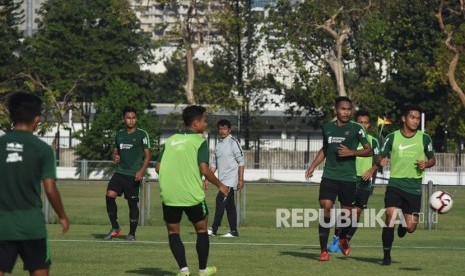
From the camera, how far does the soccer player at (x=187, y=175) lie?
543 inches

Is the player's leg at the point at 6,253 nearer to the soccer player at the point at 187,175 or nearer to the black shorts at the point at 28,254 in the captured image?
the black shorts at the point at 28,254

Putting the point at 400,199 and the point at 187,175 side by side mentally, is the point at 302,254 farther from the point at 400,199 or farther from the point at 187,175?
the point at 187,175

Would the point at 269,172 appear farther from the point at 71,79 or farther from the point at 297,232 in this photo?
the point at 297,232

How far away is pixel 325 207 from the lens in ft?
54.0

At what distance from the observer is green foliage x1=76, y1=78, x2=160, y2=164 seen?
6197 centimetres

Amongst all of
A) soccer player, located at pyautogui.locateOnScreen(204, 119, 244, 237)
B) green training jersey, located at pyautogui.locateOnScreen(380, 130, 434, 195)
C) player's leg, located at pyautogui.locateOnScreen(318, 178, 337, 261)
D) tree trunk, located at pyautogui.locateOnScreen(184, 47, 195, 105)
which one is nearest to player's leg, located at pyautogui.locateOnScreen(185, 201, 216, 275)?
player's leg, located at pyautogui.locateOnScreen(318, 178, 337, 261)

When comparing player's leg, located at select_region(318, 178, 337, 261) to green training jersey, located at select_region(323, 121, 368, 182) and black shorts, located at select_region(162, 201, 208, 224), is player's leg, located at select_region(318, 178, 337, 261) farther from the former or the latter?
black shorts, located at select_region(162, 201, 208, 224)

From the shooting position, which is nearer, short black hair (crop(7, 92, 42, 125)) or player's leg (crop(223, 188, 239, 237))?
short black hair (crop(7, 92, 42, 125))

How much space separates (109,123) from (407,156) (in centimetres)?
4698

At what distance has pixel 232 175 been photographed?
22312mm

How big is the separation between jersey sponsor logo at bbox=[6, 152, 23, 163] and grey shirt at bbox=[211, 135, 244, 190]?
12.2 metres

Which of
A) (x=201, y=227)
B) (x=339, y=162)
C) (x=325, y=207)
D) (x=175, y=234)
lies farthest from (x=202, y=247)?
(x=339, y=162)

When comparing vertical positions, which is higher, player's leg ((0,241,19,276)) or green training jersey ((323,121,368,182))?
green training jersey ((323,121,368,182))

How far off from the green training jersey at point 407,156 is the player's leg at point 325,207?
2.95 feet
